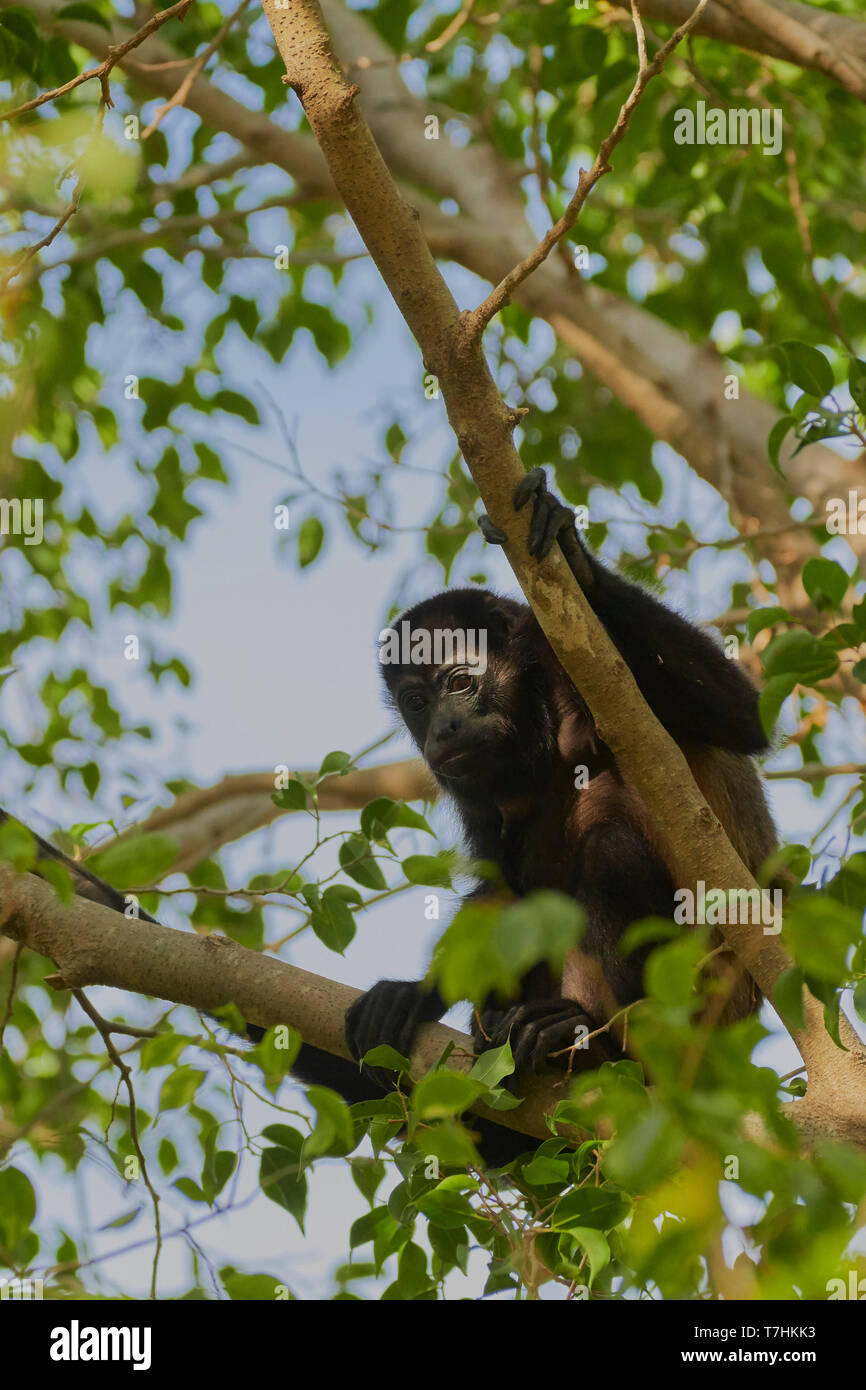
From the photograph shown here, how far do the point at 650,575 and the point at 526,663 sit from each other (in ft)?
4.64

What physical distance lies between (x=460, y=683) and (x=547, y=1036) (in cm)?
148

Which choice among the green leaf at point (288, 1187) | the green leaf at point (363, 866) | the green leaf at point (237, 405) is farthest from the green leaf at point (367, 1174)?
the green leaf at point (237, 405)

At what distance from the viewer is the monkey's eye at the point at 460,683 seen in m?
4.60

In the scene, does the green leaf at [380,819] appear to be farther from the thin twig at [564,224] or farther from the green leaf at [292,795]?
the thin twig at [564,224]

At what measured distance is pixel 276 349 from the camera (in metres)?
6.73

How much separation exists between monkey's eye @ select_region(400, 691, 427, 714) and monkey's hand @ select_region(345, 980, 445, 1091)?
1.33 m

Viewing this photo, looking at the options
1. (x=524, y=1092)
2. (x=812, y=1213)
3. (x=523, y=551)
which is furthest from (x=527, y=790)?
(x=812, y=1213)

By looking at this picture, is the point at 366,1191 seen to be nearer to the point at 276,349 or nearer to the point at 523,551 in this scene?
the point at 523,551

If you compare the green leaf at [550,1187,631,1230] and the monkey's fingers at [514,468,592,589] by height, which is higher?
the monkey's fingers at [514,468,592,589]

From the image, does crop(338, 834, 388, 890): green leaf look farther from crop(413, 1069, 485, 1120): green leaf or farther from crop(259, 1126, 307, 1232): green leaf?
crop(413, 1069, 485, 1120): green leaf

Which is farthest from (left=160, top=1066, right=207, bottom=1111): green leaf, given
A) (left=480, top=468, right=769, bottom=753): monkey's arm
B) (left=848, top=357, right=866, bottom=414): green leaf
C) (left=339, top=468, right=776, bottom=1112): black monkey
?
(left=848, top=357, right=866, bottom=414): green leaf

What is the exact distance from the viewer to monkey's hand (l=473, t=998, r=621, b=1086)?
3465mm

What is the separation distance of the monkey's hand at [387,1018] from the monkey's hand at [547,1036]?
0.60ft
